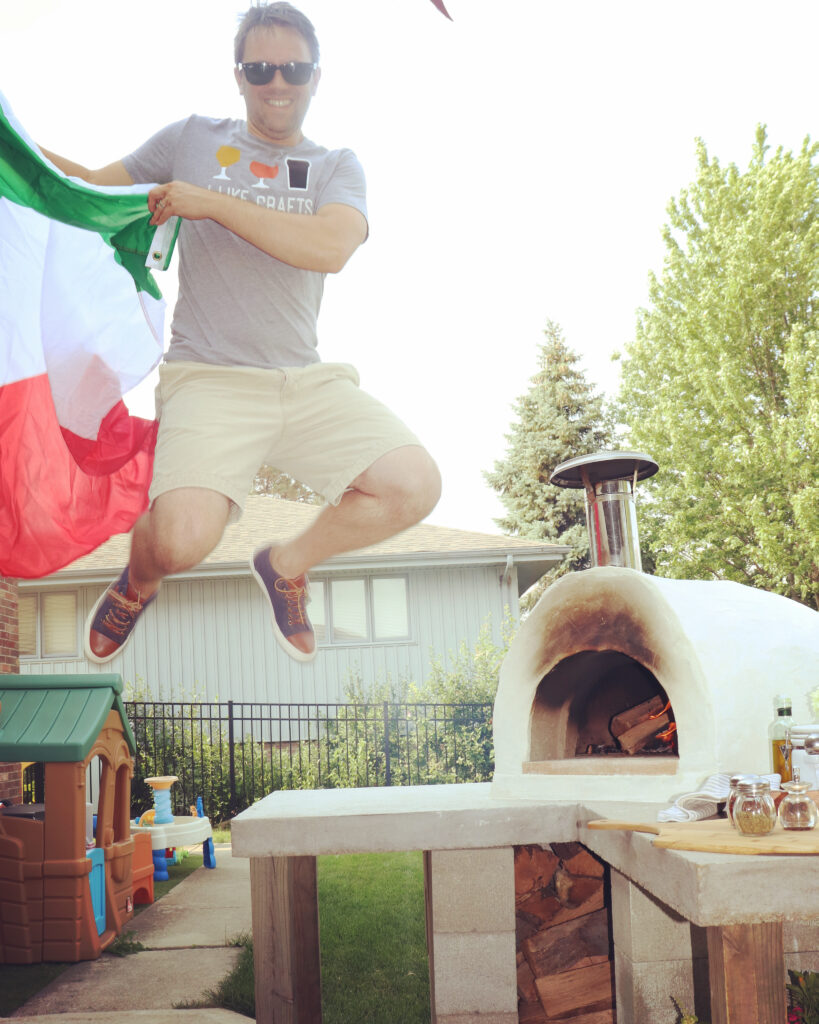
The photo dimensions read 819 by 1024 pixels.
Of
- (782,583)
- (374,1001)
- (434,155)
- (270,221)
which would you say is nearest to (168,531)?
(270,221)

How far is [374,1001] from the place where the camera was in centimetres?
282

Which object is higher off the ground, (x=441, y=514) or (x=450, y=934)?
(x=441, y=514)

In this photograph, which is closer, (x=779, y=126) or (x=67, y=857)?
(x=67, y=857)

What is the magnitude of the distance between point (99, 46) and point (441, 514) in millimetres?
1938

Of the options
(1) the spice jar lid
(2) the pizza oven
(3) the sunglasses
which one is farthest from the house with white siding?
(1) the spice jar lid

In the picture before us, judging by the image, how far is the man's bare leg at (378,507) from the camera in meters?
2.15

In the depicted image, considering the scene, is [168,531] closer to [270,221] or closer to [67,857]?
[270,221]

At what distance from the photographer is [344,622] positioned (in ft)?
18.2

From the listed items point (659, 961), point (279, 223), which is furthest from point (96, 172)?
point (659, 961)

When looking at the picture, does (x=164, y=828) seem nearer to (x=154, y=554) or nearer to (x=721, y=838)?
(x=154, y=554)

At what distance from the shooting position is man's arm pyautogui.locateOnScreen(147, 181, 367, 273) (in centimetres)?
206

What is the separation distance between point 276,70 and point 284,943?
7.22 feet

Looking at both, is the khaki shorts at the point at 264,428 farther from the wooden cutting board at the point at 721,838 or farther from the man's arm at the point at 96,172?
the wooden cutting board at the point at 721,838

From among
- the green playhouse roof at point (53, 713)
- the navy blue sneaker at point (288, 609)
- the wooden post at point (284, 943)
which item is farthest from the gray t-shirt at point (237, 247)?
the green playhouse roof at point (53, 713)
